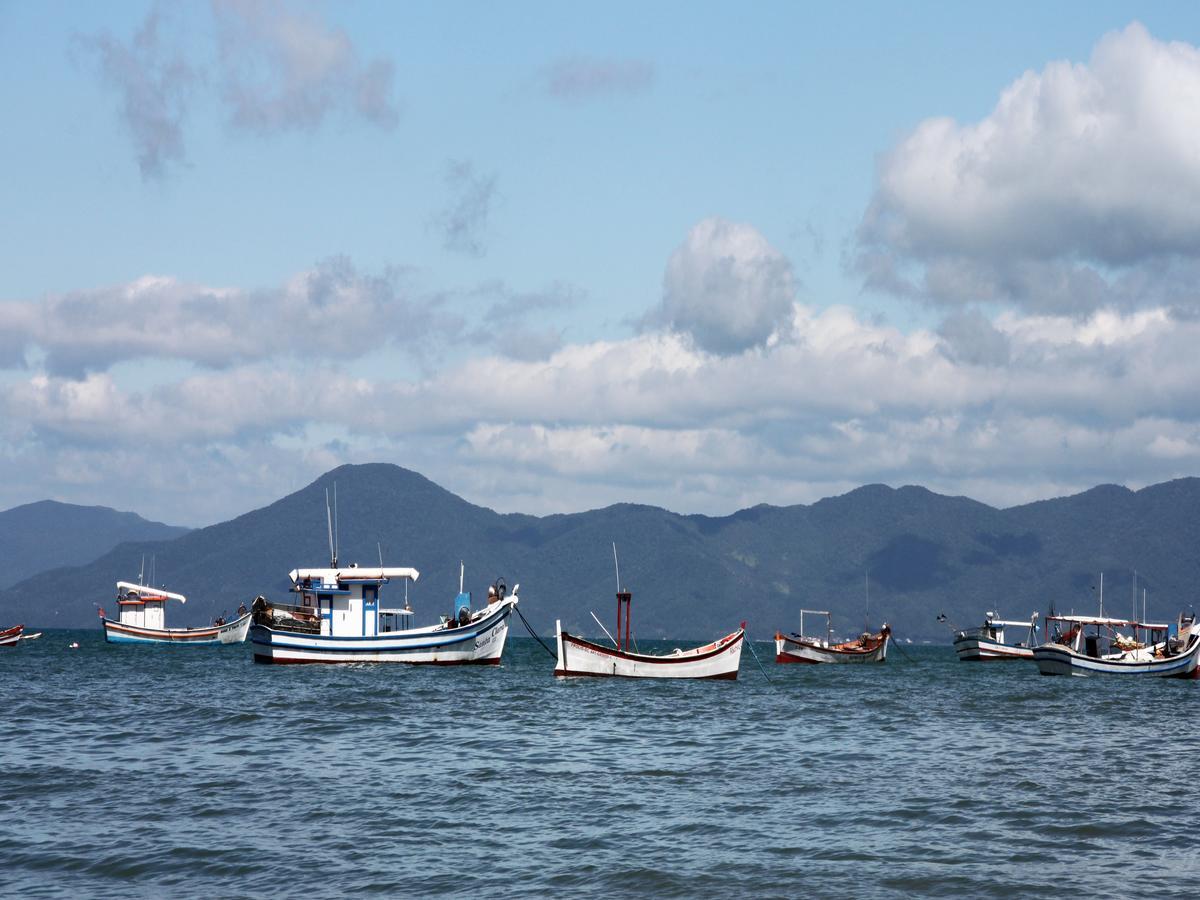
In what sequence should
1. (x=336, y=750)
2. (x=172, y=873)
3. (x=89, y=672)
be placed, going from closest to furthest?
(x=172, y=873), (x=336, y=750), (x=89, y=672)

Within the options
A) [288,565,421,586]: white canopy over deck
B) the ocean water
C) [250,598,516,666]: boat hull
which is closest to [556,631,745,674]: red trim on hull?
[250,598,516,666]: boat hull

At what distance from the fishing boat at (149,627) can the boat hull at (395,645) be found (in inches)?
2932

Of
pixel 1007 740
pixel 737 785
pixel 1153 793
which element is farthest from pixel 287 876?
pixel 1007 740

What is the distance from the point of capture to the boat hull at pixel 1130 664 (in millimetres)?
88688

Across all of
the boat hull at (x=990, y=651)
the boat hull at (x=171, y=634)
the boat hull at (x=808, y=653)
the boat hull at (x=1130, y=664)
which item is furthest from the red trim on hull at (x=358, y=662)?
the boat hull at (x=990, y=651)

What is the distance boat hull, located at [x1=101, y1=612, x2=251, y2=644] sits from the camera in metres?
152

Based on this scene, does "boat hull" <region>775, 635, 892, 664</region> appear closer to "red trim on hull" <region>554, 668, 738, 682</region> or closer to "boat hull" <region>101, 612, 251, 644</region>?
"red trim on hull" <region>554, 668, 738, 682</region>

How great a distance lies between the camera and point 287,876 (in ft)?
78.0

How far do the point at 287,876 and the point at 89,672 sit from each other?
69.6m

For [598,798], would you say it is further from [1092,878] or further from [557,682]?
[557,682]

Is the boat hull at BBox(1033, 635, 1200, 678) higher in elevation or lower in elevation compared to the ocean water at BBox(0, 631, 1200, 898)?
lower

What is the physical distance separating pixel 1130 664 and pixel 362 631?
51.5m

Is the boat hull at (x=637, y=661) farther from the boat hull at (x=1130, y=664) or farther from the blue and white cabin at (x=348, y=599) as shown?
the boat hull at (x=1130, y=664)

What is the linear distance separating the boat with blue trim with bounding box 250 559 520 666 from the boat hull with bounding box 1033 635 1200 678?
129ft
